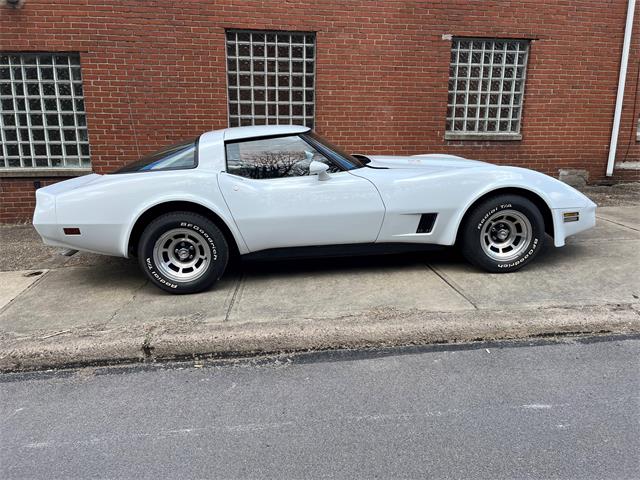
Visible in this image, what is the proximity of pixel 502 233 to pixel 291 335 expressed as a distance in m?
2.33

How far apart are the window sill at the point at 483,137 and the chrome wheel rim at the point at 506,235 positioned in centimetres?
361

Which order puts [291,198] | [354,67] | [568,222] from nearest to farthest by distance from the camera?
[291,198] → [568,222] → [354,67]

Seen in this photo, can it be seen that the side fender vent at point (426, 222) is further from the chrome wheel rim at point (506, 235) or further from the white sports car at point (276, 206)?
the chrome wheel rim at point (506, 235)

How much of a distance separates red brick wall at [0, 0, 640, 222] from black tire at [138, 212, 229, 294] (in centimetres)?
347

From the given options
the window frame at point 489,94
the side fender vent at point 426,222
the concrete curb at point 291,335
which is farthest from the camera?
the window frame at point 489,94

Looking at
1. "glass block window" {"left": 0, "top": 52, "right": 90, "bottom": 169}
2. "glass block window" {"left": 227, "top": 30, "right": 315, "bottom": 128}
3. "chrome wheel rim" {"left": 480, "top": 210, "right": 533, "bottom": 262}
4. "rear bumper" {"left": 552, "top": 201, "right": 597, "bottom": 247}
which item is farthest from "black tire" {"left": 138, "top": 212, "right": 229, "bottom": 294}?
"glass block window" {"left": 0, "top": 52, "right": 90, "bottom": 169}

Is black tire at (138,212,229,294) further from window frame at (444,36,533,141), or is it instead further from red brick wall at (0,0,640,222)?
window frame at (444,36,533,141)

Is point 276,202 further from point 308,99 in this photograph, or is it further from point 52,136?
point 52,136

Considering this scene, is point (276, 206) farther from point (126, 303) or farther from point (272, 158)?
point (126, 303)

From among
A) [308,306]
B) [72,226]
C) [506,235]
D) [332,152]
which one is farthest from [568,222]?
[72,226]

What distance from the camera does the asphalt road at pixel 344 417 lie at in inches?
90.9

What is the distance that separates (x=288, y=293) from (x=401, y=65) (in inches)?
186

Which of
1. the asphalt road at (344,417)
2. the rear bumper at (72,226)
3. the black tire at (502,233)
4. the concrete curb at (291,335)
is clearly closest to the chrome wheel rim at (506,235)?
the black tire at (502,233)

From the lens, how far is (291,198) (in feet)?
13.9
